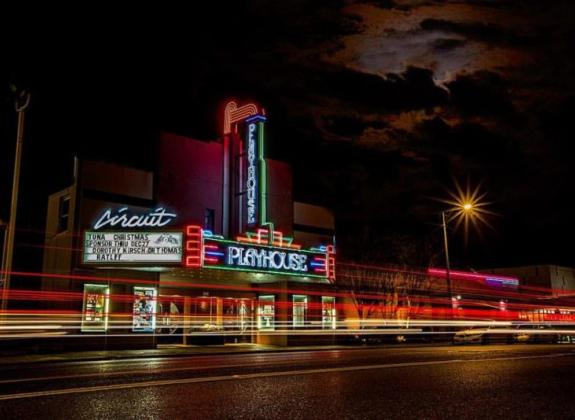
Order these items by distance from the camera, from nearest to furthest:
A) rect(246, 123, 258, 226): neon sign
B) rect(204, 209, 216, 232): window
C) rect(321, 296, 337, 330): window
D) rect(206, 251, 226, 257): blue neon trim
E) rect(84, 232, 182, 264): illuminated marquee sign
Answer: rect(84, 232, 182, 264): illuminated marquee sign
rect(206, 251, 226, 257): blue neon trim
rect(246, 123, 258, 226): neon sign
rect(204, 209, 216, 232): window
rect(321, 296, 337, 330): window

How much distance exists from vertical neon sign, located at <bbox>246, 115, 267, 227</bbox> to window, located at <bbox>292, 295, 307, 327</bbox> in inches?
222

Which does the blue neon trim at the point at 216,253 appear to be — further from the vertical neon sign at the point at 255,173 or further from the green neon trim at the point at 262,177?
the green neon trim at the point at 262,177

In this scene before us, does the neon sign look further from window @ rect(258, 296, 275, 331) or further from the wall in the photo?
window @ rect(258, 296, 275, 331)


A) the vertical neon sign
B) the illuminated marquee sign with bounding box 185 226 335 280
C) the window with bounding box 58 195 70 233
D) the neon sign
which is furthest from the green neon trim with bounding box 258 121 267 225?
the window with bounding box 58 195 70 233

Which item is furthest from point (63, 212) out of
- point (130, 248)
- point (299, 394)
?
point (299, 394)

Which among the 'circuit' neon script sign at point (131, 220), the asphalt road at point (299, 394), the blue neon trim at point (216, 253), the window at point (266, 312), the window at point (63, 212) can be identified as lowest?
the asphalt road at point (299, 394)

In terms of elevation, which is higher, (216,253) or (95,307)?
(216,253)

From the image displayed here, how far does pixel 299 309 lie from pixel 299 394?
23.0m

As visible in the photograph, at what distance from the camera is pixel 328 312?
30.8 metres

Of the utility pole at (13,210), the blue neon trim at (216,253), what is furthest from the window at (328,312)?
the utility pole at (13,210)

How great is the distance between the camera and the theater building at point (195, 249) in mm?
22594

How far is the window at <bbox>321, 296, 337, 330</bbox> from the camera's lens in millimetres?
30388

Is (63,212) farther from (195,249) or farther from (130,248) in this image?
(195,249)

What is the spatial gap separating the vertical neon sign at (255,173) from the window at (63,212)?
26.1 feet
